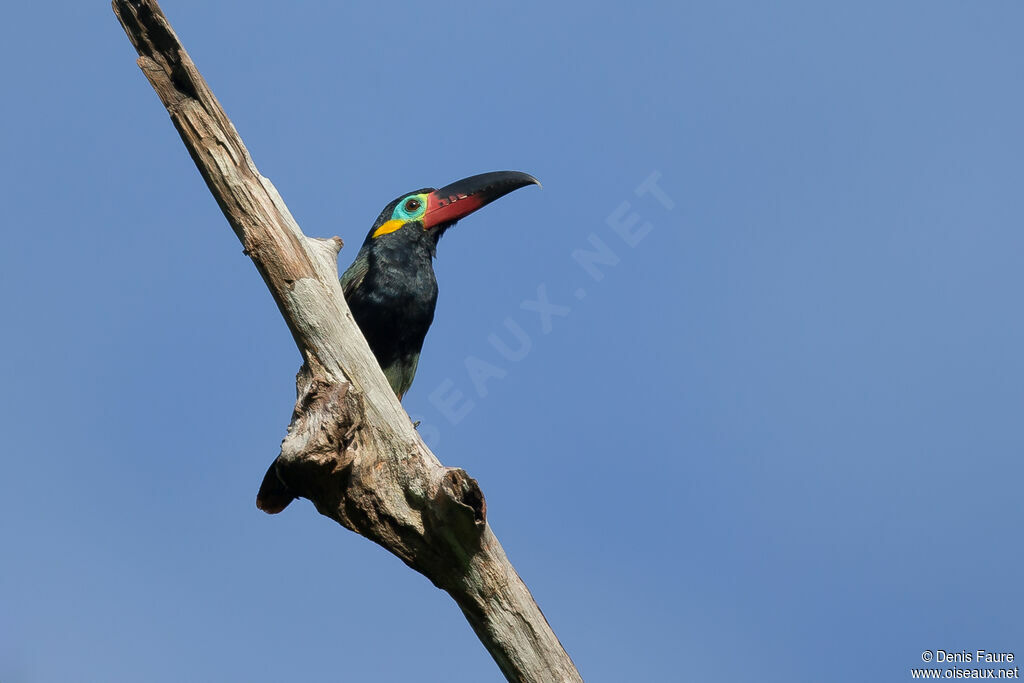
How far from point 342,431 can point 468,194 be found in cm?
276

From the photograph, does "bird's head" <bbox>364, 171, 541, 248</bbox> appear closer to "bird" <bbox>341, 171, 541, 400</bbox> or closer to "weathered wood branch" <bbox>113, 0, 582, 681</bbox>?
"bird" <bbox>341, 171, 541, 400</bbox>

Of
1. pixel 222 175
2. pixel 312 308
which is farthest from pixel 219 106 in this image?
pixel 312 308

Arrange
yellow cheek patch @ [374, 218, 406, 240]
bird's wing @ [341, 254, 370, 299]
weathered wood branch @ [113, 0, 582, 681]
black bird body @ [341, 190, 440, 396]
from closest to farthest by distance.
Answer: weathered wood branch @ [113, 0, 582, 681] → black bird body @ [341, 190, 440, 396] → bird's wing @ [341, 254, 370, 299] → yellow cheek patch @ [374, 218, 406, 240]

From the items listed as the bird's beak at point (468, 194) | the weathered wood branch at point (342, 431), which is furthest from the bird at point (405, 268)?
the weathered wood branch at point (342, 431)

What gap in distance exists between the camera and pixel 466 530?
3936mm

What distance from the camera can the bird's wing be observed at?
6.24 metres

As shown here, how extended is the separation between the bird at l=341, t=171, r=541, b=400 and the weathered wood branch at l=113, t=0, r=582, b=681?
5.99ft

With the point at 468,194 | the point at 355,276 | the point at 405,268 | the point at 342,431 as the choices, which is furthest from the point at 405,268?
the point at 342,431

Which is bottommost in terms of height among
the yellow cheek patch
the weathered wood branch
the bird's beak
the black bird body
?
the weathered wood branch

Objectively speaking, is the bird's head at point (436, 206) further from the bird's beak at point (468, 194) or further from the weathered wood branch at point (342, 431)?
the weathered wood branch at point (342, 431)

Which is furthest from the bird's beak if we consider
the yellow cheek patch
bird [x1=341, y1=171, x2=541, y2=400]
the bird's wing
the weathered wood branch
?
the weathered wood branch

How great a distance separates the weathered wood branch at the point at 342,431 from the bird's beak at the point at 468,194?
2246 millimetres

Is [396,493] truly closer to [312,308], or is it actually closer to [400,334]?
[312,308]

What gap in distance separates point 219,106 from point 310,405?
1.41m
